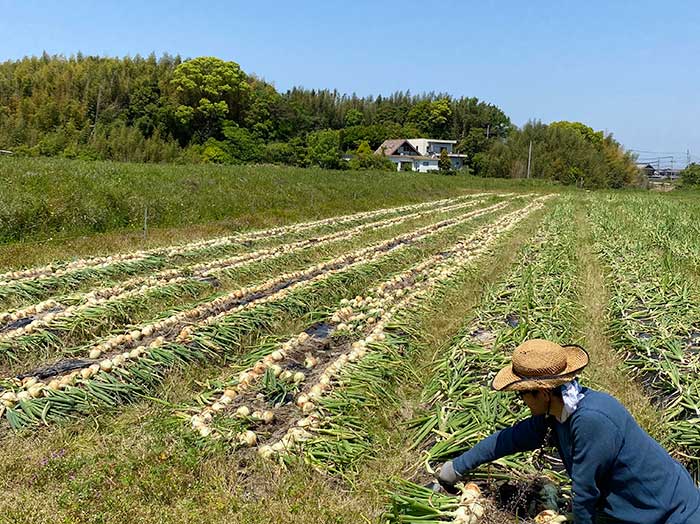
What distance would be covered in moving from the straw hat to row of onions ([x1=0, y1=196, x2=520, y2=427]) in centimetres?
271

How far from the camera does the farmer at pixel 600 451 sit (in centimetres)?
204

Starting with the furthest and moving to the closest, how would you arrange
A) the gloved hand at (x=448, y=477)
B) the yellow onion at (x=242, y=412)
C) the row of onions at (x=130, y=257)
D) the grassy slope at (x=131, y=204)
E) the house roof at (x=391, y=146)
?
the house roof at (x=391, y=146), the grassy slope at (x=131, y=204), the row of onions at (x=130, y=257), the yellow onion at (x=242, y=412), the gloved hand at (x=448, y=477)

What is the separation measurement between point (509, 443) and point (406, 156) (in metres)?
52.4

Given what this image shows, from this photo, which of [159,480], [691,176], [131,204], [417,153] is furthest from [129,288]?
[691,176]

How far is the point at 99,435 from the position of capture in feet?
10.7

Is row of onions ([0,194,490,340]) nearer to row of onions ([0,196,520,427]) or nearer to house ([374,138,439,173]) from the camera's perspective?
row of onions ([0,196,520,427])

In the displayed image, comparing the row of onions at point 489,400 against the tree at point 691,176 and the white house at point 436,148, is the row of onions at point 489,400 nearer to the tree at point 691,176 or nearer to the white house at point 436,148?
the white house at point 436,148

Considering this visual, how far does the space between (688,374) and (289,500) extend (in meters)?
3.13

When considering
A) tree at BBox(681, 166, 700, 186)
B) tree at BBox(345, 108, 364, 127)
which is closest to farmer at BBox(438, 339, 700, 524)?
tree at BBox(681, 166, 700, 186)

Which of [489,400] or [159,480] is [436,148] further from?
[159,480]

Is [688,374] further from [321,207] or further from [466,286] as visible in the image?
[321,207]

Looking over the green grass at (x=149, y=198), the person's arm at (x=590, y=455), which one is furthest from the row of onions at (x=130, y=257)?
the person's arm at (x=590, y=455)

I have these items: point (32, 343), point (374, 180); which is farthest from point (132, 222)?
point (374, 180)

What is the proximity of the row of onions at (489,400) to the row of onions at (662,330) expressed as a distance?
525 millimetres
